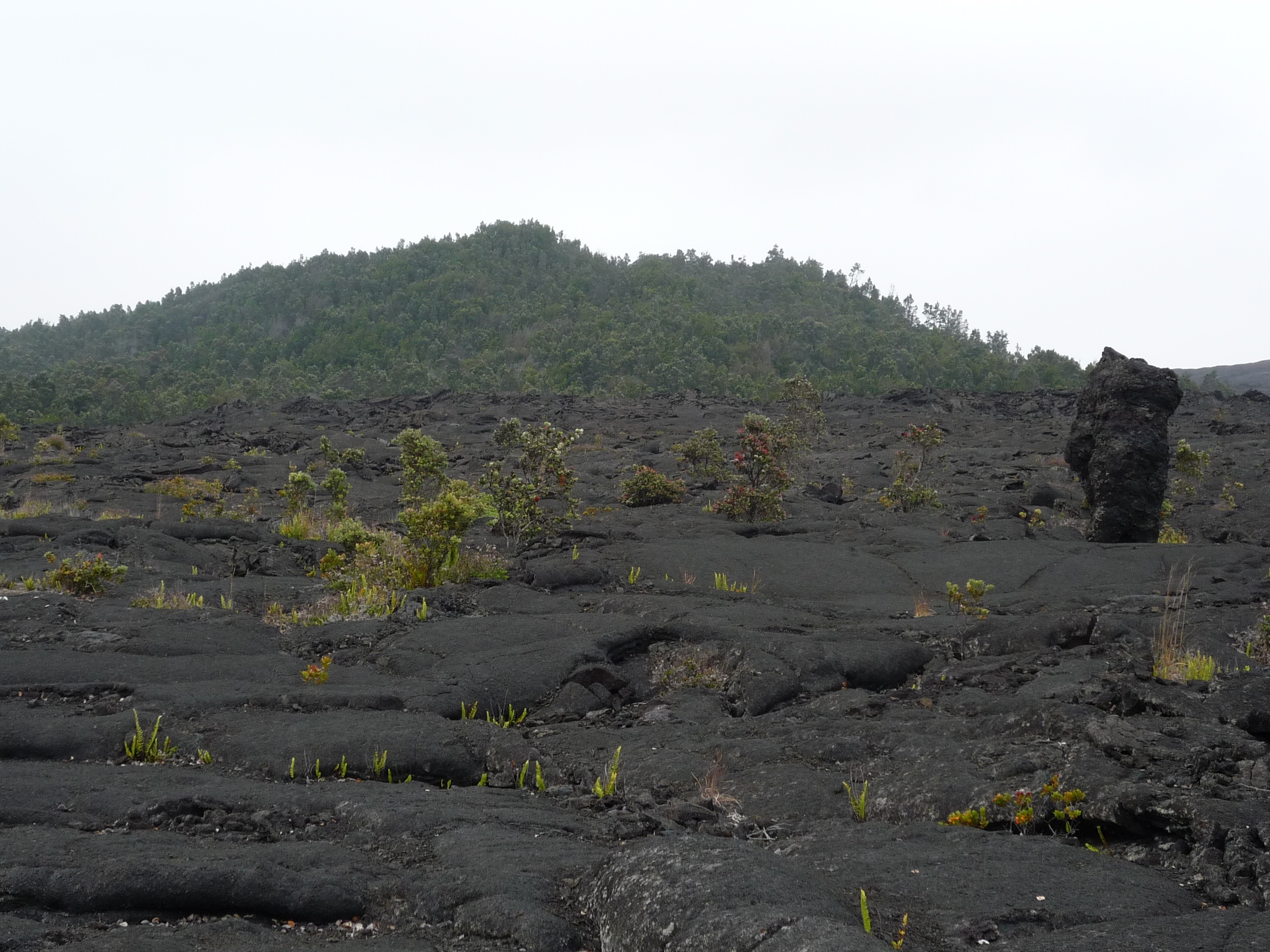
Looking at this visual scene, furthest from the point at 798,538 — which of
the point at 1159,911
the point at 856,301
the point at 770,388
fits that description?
the point at 856,301

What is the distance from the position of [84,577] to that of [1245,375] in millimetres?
111101

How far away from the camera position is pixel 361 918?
360 centimetres

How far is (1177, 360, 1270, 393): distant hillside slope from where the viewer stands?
81500 millimetres

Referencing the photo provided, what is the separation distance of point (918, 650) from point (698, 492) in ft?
37.7

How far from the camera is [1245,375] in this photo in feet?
315

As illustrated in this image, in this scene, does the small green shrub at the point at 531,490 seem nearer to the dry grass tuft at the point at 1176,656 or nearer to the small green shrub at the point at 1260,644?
the dry grass tuft at the point at 1176,656

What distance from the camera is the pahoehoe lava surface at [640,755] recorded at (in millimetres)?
3416

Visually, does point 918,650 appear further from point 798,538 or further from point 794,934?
point 798,538

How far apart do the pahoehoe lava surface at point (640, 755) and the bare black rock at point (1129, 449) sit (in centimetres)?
217

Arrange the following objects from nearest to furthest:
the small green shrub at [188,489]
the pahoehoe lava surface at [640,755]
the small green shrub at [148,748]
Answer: the pahoehoe lava surface at [640,755] < the small green shrub at [148,748] < the small green shrub at [188,489]

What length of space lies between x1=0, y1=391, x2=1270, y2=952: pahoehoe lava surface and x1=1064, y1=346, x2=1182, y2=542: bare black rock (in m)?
2.17

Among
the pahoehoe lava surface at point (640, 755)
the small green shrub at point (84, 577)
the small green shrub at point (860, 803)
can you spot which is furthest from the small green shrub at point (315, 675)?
the small green shrub at point (860, 803)

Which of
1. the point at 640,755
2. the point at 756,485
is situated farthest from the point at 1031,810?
the point at 756,485

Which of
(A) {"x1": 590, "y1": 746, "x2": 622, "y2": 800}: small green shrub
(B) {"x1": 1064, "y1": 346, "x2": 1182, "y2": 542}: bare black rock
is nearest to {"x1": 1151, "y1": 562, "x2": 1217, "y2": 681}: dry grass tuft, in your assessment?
(A) {"x1": 590, "y1": 746, "x2": 622, "y2": 800}: small green shrub
